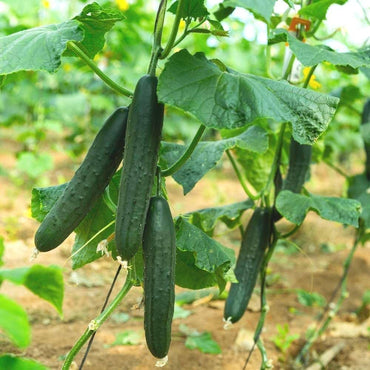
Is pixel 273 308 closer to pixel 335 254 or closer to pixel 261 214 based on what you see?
pixel 261 214

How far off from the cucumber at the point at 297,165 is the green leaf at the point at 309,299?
1.36m

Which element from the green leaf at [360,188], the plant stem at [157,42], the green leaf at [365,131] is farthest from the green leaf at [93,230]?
the green leaf at [365,131]

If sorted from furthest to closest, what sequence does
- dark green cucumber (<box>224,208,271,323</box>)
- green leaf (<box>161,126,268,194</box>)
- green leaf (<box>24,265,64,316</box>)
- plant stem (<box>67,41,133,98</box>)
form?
dark green cucumber (<box>224,208,271,323</box>) → green leaf (<box>161,126,268,194</box>) → plant stem (<box>67,41,133,98</box>) → green leaf (<box>24,265,64,316</box>)

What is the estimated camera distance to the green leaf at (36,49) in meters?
1.43

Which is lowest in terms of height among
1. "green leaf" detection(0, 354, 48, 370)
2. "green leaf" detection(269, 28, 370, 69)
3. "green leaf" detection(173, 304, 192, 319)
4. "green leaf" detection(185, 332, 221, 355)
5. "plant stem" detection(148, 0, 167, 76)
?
"green leaf" detection(173, 304, 192, 319)

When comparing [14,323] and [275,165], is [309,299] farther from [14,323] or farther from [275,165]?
[14,323]

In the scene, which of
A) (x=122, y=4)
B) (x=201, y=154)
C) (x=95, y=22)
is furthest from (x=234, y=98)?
(x=122, y=4)

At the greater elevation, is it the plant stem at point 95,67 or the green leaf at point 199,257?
the plant stem at point 95,67

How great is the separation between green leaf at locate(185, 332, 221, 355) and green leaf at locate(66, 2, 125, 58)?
5.10 ft

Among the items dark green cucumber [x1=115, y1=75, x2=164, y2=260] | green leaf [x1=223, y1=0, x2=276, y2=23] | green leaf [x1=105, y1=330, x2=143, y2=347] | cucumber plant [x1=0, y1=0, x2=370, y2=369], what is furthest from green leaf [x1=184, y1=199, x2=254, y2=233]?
green leaf [x1=223, y1=0, x2=276, y2=23]

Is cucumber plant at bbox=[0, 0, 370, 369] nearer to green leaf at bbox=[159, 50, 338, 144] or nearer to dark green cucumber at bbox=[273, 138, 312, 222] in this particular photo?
green leaf at bbox=[159, 50, 338, 144]

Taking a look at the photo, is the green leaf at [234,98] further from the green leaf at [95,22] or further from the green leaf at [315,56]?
the green leaf at [95,22]

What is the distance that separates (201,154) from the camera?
214cm

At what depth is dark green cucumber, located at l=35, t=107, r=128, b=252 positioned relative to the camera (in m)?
1.56
